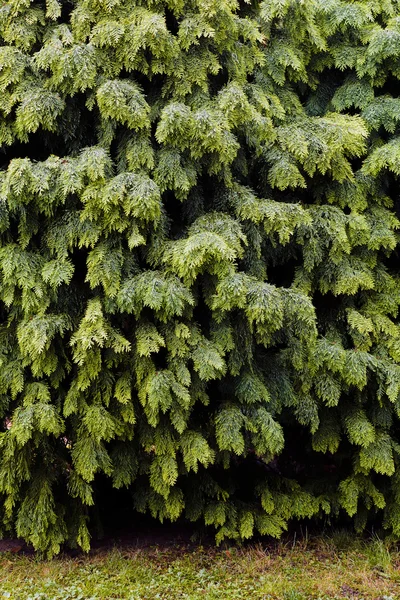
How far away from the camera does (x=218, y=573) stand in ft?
11.9

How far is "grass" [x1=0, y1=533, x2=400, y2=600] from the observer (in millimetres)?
3381

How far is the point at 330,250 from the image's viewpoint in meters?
3.65

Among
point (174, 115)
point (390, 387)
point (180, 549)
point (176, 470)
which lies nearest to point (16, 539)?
point (180, 549)

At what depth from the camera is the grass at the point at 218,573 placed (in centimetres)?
338

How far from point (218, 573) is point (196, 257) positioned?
7.45 ft

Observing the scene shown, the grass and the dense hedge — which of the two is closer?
the dense hedge

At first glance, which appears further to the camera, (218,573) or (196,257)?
(218,573)

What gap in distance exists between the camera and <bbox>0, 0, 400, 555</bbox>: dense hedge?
9.93 ft

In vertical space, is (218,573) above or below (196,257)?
below

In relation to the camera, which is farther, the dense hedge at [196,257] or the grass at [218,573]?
the grass at [218,573]

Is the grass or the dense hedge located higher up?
the dense hedge

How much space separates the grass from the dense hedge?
0.67 ft

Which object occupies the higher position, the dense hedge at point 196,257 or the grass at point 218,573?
the dense hedge at point 196,257

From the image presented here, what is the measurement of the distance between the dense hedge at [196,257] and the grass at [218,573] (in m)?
0.20
